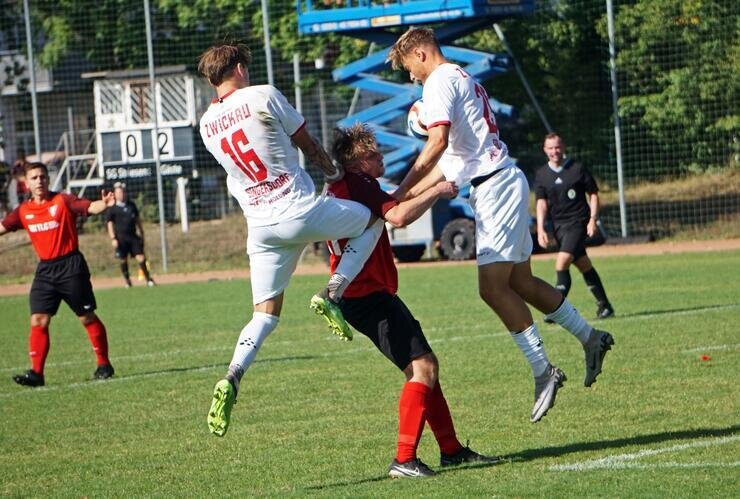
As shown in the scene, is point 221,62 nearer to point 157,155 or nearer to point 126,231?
point 126,231

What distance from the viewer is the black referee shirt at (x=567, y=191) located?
13727 mm

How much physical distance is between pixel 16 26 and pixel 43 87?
3579 millimetres

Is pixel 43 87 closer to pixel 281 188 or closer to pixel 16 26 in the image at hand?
pixel 16 26

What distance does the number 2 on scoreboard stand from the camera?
634 cm

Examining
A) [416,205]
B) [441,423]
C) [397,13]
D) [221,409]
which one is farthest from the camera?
[397,13]

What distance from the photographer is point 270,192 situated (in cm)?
645

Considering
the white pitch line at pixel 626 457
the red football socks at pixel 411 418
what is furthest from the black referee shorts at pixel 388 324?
the white pitch line at pixel 626 457

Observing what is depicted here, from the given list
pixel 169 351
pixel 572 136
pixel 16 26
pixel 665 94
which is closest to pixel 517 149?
pixel 572 136

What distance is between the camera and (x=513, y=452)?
6867 millimetres

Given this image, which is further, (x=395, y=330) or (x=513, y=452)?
(x=513, y=452)

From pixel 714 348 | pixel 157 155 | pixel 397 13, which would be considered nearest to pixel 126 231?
pixel 157 155

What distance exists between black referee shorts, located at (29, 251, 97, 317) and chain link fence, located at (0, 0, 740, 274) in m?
14.4

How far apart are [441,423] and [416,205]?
46.9 inches

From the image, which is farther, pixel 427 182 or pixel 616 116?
pixel 616 116
